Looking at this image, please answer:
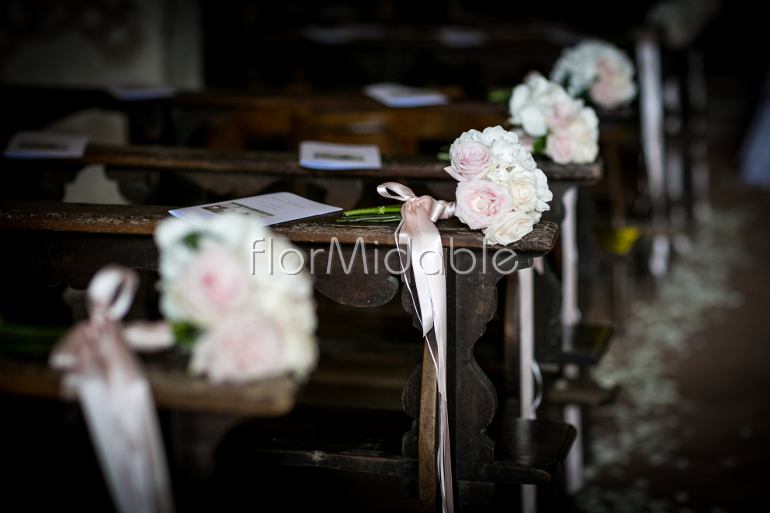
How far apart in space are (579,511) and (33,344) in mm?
1908

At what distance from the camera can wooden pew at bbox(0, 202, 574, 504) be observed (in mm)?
1786

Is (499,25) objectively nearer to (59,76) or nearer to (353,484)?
(59,76)

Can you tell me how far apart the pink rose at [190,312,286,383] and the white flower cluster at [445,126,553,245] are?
2.10ft

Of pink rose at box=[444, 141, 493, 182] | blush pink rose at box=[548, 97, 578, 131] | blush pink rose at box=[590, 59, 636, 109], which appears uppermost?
blush pink rose at box=[590, 59, 636, 109]

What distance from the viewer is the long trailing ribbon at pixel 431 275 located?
1.71 metres

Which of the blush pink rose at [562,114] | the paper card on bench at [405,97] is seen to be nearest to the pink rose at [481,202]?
the blush pink rose at [562,114]

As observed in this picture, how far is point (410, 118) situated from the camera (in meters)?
3.48

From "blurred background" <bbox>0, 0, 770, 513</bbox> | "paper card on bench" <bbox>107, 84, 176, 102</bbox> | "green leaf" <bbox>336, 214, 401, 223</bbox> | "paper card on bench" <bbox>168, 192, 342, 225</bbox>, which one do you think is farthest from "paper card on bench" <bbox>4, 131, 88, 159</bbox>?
"green leaf" <bbox>336, 214, 401, 223</bbox>

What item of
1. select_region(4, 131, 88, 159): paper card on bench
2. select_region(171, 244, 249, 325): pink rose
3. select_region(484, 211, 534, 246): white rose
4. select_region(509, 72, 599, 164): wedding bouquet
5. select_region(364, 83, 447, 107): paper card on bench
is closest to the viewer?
→ select_region(171, 244, 249, 325): pink rose

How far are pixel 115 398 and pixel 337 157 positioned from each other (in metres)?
1.46

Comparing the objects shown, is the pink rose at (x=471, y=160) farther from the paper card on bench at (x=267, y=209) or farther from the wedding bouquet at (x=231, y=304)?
the wedding bouquet at (x=231, y=304)

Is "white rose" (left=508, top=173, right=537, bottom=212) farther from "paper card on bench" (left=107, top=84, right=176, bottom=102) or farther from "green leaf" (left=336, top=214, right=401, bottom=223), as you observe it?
"paper card on bench" (left=107, top=84, right=176, bottom=102)

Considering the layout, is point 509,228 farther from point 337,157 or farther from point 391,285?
point 337,157

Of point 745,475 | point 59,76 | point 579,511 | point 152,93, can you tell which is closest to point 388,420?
point 579,511
